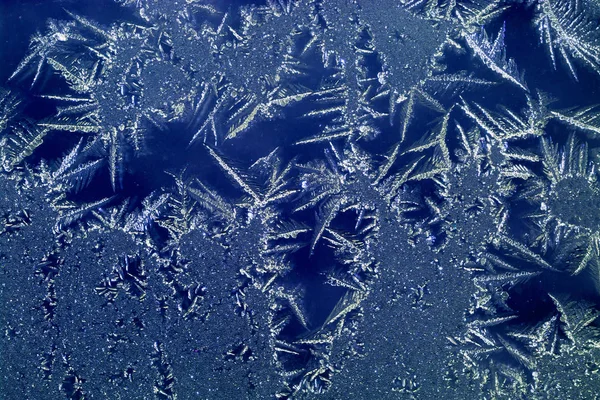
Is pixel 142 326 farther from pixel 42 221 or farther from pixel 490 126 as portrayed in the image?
pixel 490 126

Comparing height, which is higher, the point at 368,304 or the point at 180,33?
the point at 180,33

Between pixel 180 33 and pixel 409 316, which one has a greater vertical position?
pixel 180 33

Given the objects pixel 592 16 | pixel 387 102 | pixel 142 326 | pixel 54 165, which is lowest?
pixel 142 326

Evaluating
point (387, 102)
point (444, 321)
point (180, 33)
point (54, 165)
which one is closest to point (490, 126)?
point (387, 102)

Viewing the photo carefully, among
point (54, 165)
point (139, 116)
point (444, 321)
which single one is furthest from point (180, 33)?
point (444, 321)

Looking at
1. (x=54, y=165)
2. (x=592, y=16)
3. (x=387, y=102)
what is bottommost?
(x=54, y=165)

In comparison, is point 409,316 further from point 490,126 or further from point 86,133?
point 86,133
